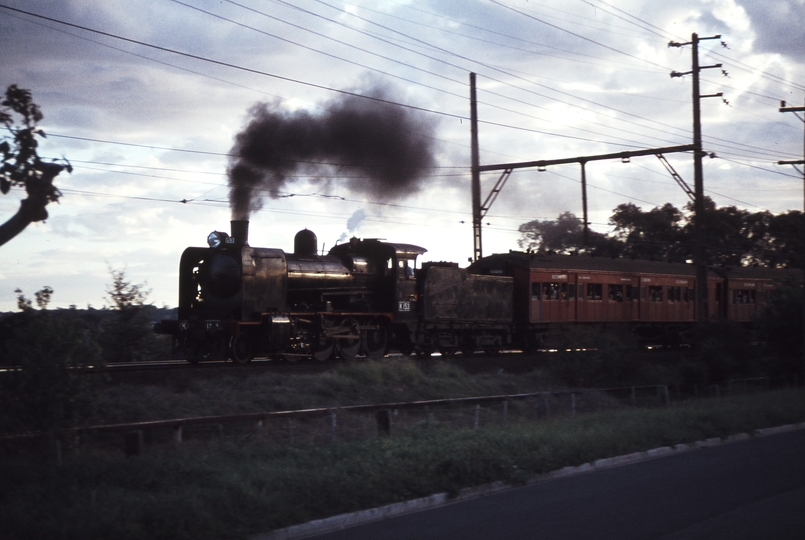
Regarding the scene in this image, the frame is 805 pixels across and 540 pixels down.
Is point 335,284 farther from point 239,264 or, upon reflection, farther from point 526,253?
point 526,253

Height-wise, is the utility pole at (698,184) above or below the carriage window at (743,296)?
above

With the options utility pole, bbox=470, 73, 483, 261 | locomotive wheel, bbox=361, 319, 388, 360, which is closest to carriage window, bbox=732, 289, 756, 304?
utility pole, bbox=470, 73, 483, 261

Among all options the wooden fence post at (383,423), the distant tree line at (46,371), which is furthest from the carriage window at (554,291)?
the distant tree line at (46,371)

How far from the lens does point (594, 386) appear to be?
2572 cm

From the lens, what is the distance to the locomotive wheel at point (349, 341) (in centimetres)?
2300

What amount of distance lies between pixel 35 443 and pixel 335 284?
13223mm

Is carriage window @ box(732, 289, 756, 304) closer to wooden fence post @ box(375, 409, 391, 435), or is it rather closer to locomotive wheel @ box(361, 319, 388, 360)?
locomotive wheel @ box(361, 319, 388, 360)

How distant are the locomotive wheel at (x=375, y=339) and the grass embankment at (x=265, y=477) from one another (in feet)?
33.5

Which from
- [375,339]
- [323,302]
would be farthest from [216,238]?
[375,339]

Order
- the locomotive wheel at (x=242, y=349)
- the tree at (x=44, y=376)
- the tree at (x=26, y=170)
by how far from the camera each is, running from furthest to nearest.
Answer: the locomotive wheel at (x=242, y=349) < the tree at (x=44, y=376) < the tree at (x=26, y=170)

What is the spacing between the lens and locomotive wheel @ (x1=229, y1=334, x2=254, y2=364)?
67.2 ft

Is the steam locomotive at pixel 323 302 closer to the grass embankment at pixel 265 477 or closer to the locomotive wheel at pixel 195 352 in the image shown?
the locomotive wheel at pixel 195 352

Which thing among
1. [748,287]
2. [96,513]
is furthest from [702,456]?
[748,287]

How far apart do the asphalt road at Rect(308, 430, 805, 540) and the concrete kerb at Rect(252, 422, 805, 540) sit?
0.59 feet
